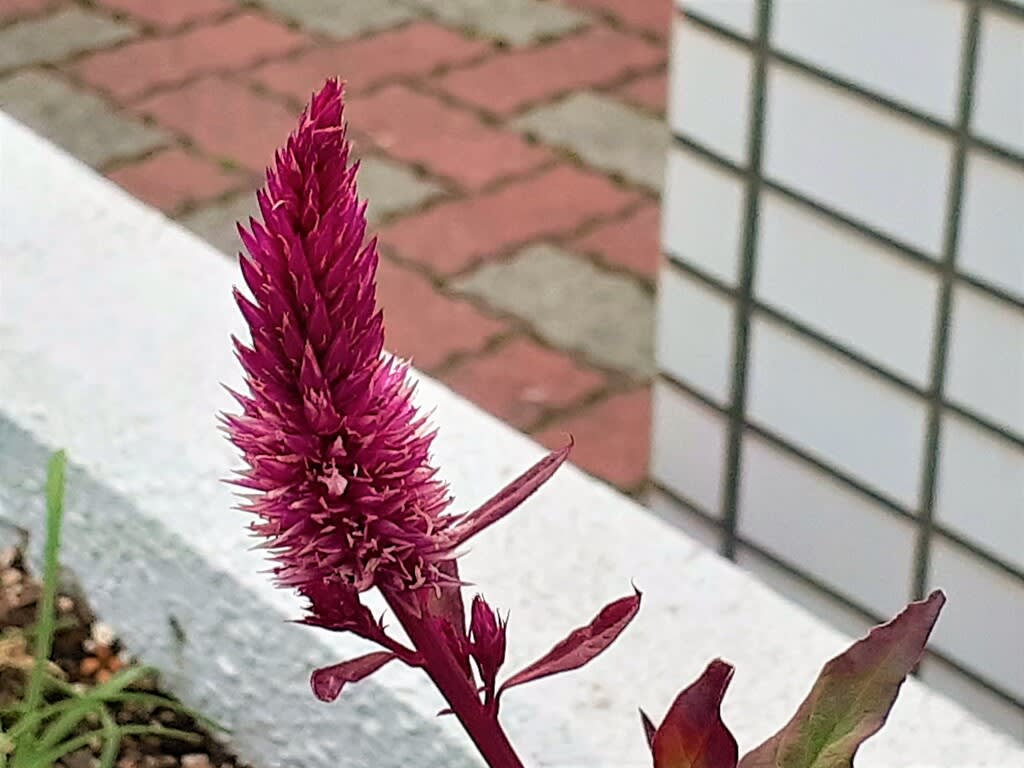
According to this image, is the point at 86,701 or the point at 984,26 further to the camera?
the point at 984,26

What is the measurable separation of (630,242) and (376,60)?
604mm

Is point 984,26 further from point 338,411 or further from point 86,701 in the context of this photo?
point 338,411

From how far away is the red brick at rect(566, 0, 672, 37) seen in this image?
9.18ft

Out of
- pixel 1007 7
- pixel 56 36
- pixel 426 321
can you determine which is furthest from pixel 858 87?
pixel 56 36

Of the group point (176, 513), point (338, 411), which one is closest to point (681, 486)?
point (176, 513)

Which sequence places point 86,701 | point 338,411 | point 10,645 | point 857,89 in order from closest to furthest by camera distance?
point 338,411 < point 86,701 < point 10,645 < point 857,89

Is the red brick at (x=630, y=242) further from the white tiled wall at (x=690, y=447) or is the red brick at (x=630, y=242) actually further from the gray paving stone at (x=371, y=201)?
the white tiled wall at (x=690, y=447)

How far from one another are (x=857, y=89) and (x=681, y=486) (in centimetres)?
43

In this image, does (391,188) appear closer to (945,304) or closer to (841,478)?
(841,478)

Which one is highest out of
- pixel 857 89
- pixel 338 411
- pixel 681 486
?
pixel 338 411

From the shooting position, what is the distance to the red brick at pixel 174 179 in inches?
91.9

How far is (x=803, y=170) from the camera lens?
131 centimetres

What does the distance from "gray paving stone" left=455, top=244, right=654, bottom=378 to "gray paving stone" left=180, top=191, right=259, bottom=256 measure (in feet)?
0.95

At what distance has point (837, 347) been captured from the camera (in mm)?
1349
